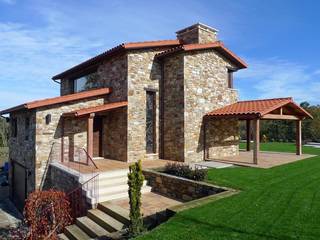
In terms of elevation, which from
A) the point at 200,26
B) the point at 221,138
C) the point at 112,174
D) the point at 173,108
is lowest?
the point at 112,174

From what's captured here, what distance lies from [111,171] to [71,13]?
656 centimetres

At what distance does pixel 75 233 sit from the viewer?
8.14m

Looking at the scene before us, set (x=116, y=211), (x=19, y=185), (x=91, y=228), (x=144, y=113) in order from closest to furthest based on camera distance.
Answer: (x=91, y=228) → (x=116, y=211) → (x=144, y=113) → (x=19, y=185)

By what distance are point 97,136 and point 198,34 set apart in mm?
7901

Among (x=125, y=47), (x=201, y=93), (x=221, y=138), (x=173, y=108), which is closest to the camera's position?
(x=125, y=47)

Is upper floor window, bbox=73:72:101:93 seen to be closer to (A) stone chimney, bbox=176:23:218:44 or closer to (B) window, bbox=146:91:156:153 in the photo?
Answer: (B) window, bbox=146:91:156:153

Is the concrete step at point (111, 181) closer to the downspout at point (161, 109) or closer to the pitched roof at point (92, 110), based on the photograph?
the pitched roof at point (92, 110)

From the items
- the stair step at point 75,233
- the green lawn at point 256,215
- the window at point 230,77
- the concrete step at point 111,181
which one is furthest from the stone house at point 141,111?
the green lawn at point 256,215

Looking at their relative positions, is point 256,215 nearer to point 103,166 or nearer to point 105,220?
point 105,220

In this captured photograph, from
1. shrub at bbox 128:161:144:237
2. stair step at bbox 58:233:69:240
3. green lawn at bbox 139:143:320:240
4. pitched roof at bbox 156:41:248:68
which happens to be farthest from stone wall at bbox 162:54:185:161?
shrub at bbox 128:161:144:237

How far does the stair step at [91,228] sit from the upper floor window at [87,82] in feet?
30.4

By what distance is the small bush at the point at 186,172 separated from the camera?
9988 millimetres

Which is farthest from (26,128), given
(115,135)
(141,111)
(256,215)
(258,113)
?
(256,215)

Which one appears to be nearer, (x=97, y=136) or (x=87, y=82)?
(x=97, y=136)
